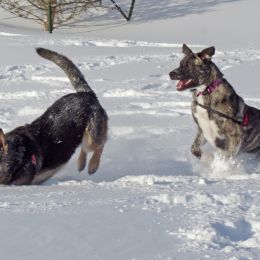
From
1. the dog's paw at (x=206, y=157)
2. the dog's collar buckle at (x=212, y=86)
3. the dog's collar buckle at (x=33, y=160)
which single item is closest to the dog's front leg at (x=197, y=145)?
the dog's paw at (x=206, y=157)

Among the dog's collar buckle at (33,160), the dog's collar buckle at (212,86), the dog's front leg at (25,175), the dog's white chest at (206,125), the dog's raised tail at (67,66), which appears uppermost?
the dog's raised tail at (67,66)

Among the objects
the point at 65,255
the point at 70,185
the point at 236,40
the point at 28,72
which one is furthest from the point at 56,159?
the point at 236,40

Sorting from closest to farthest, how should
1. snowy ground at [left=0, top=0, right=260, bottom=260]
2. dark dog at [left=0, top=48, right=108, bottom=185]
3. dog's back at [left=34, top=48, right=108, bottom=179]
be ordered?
snowy ground at [left=0, top=0, right=260, bottom=260] < dark dog at [left=0, top=48, right=108, bottom=185] < dog's back at [left=34, top=48, right=108, bottom=179]

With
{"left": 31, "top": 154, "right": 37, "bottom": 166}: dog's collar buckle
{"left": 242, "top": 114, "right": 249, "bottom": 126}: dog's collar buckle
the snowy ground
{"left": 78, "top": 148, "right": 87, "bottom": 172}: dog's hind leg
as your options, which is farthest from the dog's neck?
{"left": 31, "top": 154, "right": 37, "bottom": 166}: dog's collar buckle

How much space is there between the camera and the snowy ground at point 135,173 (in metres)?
3.59

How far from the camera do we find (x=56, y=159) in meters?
6.07

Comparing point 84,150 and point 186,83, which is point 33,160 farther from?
point 186,83

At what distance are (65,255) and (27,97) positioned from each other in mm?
6009

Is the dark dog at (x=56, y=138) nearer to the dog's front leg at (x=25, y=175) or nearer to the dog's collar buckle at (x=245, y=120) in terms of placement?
the dog's front leg at (x=25, y=175)

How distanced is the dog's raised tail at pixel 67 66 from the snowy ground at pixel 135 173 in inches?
32.9

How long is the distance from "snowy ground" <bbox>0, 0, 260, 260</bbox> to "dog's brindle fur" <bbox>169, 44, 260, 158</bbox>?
21cm

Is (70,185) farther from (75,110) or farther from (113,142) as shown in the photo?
(113,142)

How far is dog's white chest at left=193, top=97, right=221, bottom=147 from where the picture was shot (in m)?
6.50

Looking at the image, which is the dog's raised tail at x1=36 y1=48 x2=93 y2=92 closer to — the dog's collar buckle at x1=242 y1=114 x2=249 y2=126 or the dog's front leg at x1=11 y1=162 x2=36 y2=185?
the dog's front leg at x1=11 y1=162 x2=36 y2=185
